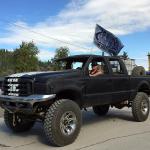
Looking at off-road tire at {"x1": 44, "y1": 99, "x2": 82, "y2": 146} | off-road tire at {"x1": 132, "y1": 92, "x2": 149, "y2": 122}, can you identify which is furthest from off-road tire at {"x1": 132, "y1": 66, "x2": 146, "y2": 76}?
off-road tire at {"x1": 44, "y1": 99, "x2": 82, "y2": 146}

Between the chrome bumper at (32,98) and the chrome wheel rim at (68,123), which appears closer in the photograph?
the chrome bumper at (32,98)

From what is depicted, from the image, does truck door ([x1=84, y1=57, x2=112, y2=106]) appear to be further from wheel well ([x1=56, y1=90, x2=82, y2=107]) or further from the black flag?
the black flag

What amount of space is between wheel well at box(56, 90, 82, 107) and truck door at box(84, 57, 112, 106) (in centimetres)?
21

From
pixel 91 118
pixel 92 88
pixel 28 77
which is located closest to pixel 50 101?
pixel 28 77

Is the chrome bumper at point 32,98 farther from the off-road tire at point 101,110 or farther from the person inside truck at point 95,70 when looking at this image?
the off-road tire at point 101,110

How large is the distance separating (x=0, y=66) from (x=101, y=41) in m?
44.1

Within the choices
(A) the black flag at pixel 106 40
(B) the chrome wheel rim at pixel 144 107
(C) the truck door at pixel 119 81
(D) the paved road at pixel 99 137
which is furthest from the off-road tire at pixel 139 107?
(A) the black flag at pixel 106 40

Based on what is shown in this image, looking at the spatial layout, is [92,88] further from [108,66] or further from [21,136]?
[21,136]

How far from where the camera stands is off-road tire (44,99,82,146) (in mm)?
7715

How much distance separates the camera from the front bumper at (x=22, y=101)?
303 inches

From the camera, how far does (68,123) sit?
8156 mm

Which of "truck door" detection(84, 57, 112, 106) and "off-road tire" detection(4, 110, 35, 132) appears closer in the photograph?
"truck door" detection(84, 57, 112, 106)

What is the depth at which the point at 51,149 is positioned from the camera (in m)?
7.63

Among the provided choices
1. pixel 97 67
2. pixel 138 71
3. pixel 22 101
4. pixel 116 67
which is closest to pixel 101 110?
pixel 138 71
